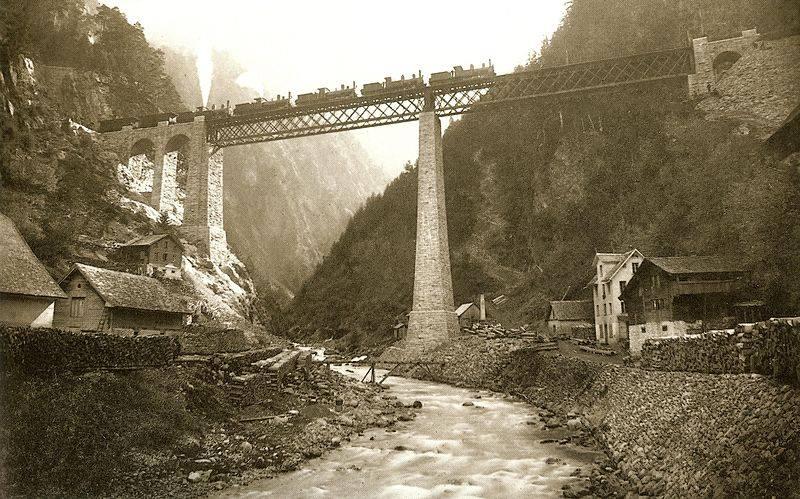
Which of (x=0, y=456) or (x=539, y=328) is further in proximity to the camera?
(x=539, y=328)

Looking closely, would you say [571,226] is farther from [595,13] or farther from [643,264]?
[595,13]

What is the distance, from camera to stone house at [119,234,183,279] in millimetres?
37031

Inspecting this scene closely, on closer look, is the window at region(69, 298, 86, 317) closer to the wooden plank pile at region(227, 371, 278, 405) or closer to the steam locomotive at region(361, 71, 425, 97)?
the wooden plank pile at region(227, 371, 278, 405)

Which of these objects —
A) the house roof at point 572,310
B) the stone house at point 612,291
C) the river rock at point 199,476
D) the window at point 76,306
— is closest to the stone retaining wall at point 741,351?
the river rock at point 199,476

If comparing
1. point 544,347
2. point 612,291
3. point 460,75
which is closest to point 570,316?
point 612,291

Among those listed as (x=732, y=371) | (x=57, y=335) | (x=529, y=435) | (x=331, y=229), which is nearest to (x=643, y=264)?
(x=529, y=435)

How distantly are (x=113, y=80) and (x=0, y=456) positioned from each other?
57.2 meters

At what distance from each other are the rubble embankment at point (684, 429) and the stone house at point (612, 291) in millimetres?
12151

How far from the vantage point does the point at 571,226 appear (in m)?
50.2

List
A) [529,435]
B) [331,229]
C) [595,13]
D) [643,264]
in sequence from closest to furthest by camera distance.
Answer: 1. [529,435]
2. [643,264]
3. [595,13]
4. [331,229]

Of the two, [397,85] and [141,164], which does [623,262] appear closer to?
[397,85]

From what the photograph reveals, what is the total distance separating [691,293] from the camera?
84.8ft

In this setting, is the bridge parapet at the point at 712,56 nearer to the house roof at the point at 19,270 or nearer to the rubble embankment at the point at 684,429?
the rubble embankment at the point at 684,429

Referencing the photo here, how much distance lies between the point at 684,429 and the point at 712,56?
3921cm
